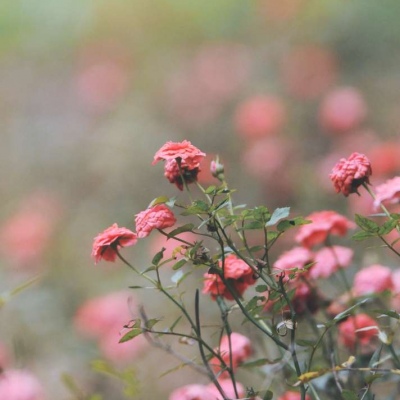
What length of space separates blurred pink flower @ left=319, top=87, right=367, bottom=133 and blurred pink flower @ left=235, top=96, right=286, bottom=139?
0.33ft

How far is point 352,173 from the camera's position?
61 centimetres

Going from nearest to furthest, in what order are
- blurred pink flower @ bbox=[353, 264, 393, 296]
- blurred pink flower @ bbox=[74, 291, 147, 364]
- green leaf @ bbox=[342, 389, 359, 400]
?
green leaf @ bbox=[342, 389, 359, 400] → blurred pink flower @ bbox=[353, 264, 393, 296] → blurred pink flower @ bbox=[74, 291, 147, 364]

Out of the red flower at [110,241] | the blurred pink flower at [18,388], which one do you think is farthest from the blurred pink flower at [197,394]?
the blurred pink flower at [18,388]

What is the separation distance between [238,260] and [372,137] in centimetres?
107

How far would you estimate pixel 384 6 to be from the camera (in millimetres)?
1997

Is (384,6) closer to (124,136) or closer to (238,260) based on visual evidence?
(124,136)

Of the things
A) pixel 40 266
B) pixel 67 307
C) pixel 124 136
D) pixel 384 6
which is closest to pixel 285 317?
pixel 67 307

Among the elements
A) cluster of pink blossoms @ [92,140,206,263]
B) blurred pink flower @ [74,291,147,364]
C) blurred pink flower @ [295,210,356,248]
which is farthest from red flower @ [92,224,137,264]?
blurred pink flower @ [74,291,147,364]

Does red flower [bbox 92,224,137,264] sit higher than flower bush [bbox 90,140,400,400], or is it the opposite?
red flower [bbox 92,224,137,264]

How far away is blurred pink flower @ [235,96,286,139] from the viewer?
67.9 inches

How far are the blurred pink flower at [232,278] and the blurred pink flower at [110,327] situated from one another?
0.55 metres

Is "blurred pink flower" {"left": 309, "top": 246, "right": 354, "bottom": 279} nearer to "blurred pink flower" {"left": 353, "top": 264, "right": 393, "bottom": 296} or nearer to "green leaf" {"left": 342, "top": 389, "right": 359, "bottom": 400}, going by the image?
"blurred pink flower" {"left": 353, "top": 264, "right": 393, "bottom": 296}

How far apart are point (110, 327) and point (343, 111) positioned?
0.77 m

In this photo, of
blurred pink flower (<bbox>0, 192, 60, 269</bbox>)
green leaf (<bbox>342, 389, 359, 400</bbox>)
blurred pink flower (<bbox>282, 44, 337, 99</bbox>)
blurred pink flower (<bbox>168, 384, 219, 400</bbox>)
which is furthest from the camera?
blurred pink flower (<bbox>282, 44, 337, 99</bbox>)
